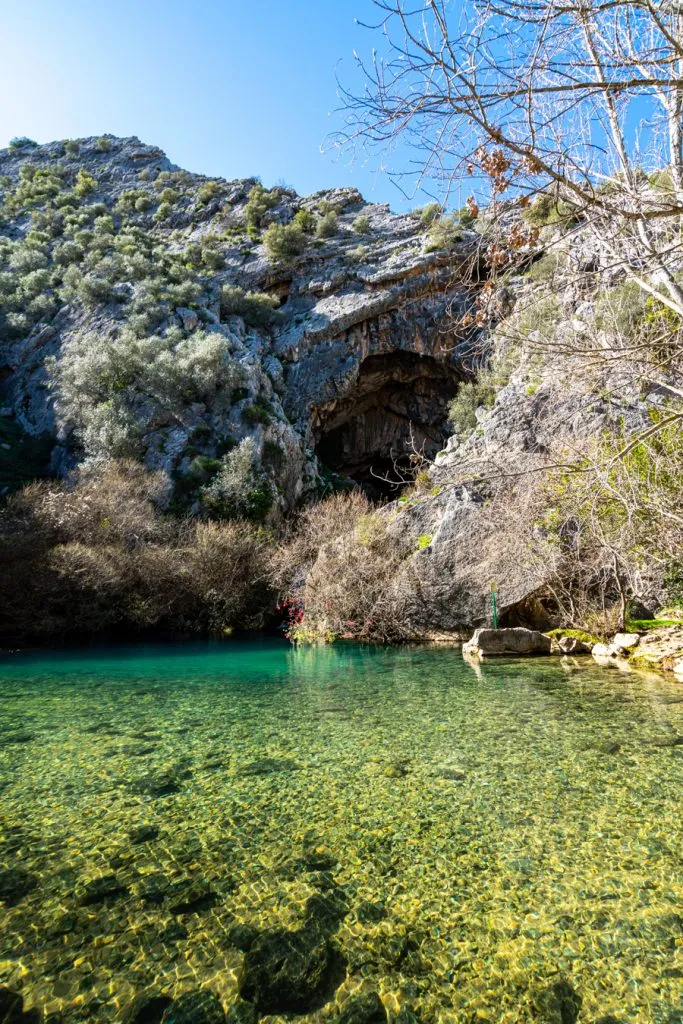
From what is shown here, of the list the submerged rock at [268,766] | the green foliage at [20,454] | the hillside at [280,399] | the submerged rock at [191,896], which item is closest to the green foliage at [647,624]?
the hillside at [280,399]

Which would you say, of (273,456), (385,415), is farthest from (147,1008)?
(385,415)

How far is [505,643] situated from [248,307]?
29.3 meters

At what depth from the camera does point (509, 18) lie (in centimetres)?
254

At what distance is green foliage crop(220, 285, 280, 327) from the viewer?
34344 mm

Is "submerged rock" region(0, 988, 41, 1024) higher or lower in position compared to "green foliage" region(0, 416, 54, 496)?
lower

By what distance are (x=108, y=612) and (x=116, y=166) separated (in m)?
50.5

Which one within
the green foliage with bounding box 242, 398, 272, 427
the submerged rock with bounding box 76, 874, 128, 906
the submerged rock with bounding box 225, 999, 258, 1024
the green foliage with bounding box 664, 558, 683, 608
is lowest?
the submerged rock with bounding box 225, 999, 258, 1024

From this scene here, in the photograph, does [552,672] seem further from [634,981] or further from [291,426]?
[291,426]

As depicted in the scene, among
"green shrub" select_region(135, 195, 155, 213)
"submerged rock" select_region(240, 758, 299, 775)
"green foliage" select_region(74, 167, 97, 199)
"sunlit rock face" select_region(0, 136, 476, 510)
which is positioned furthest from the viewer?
"green foliage" select_region(74, 167, 97, 199)

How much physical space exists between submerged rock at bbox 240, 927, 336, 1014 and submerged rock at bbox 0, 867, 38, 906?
127 centimetres

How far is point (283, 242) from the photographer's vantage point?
37.3 meters

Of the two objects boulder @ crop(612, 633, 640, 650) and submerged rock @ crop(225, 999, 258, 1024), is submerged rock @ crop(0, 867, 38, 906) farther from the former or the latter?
boulder @ crop(612, 633, 640, 650)

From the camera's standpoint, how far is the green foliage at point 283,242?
1470 inches

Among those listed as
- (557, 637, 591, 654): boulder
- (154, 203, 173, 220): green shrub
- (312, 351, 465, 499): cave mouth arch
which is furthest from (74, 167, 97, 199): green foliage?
(557, 637, 591, 654): boulder
